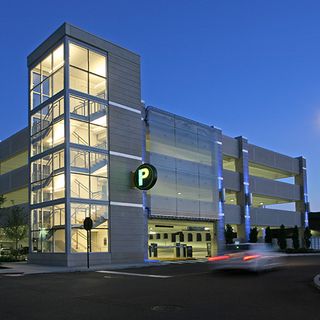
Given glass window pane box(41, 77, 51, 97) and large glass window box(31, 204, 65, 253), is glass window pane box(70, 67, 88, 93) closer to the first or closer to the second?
glass window pane box(41, 77, 51, 97)

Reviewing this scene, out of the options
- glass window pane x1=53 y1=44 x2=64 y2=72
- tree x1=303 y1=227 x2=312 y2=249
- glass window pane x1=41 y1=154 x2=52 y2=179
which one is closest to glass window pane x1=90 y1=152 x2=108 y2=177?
glass window pane x1=41 y1=154 x2=52 y2=179

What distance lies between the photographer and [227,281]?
16766mm

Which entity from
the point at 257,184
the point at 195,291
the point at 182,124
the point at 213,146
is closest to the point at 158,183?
the point at 182,124

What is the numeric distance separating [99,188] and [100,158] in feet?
6.71

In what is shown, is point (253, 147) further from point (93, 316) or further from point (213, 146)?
point (93, 316)

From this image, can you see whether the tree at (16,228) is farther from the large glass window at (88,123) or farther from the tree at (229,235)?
the tree at (229,235)

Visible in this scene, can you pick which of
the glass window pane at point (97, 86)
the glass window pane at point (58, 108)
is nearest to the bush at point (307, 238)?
the glass window pane at point (97, 86)

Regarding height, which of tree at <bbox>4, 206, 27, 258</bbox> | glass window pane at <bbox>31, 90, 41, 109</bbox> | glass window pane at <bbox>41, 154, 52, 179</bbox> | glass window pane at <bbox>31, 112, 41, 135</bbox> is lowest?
tree at <bbox>4, 206, 27, 258</bbox>

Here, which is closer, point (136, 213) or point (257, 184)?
Answer: point (136, 213)

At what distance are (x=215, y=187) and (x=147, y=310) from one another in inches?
1256

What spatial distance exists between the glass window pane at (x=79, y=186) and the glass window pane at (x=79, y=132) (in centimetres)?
230

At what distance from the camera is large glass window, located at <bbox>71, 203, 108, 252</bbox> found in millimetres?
29328

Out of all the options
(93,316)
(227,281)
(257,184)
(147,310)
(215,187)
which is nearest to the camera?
(93,316)

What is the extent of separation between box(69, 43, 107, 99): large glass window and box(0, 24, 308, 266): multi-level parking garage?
0.23 ft
